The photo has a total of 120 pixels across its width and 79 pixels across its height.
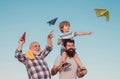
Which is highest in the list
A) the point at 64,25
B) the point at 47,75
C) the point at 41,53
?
the point at 64,25

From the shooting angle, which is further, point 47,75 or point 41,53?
point 41,53

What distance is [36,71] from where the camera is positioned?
8805 mm

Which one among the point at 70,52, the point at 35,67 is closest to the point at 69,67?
the point at 70,52

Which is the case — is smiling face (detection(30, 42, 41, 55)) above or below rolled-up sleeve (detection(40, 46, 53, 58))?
above

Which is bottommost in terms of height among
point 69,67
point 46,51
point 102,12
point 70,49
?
point 69,67

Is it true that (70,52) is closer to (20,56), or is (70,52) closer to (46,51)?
(46,51)

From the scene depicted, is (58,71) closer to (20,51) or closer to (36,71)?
(36,71)

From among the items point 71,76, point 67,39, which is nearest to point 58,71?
point 71,76

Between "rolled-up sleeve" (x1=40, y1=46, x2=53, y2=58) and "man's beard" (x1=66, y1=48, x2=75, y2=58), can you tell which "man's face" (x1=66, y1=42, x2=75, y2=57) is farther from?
"rolled-up sleeve" (x1=40, y1=46, x2=53, y2=58)

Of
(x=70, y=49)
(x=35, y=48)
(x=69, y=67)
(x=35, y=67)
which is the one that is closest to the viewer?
(x=69, y=67)

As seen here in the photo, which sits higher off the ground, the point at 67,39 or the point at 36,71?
the point at 67,39

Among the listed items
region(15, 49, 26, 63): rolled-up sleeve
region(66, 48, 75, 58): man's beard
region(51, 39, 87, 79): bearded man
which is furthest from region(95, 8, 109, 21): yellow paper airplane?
region(15, 49, 26, 63): rolled-up sleeve

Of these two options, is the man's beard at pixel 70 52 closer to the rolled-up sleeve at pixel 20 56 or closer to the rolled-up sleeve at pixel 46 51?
the rolled-up sleeve at pixel 46 51

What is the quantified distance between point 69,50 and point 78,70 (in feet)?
2.14
